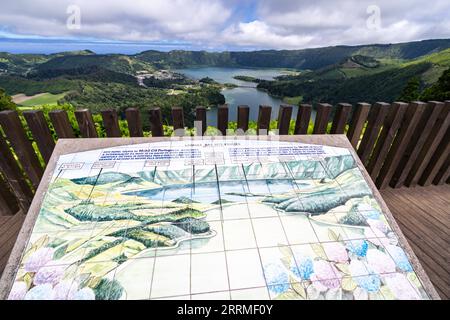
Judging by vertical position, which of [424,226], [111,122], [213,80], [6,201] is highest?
[111,122]

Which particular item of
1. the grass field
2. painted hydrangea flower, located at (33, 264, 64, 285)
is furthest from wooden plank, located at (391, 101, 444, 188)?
the grass field

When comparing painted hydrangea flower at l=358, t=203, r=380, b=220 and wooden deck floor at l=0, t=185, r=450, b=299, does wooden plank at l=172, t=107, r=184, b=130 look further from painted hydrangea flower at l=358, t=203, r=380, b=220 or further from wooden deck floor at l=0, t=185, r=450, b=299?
wooden deck floor at l=0, t=185, r=450, b=299

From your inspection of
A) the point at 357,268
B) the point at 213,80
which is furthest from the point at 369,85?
the point at 357,268

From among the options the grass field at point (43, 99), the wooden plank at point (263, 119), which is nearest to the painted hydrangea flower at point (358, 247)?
the wooden plank at point (263, 119)

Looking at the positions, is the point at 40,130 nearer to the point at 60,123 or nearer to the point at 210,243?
the point at 60,123

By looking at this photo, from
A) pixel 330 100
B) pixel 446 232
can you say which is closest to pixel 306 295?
pixel 446 232

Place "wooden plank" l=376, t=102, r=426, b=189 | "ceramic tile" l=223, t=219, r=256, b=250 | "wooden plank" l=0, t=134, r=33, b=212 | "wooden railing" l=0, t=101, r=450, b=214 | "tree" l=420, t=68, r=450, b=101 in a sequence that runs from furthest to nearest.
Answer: "tree" l=420, t=68, r=450, b=101 → "wooden plank" l=376, t=102, r=426, b=189 → "wooden plank" l=0, t=134, r=33, b=212 → "wooden railing" l=0, t=101, r=450, b=214 → "ceramic tile" l=223, t=219, r=256, b=250
